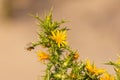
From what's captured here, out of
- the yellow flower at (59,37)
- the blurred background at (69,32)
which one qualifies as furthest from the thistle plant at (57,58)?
the blurred background at (69,32)

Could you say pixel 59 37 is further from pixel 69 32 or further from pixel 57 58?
pixel 69 32

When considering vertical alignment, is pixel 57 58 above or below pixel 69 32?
below

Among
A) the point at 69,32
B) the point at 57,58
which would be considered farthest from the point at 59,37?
the point at 69,32

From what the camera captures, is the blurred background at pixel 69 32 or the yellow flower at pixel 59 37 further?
the blurred background at pixel 69 32

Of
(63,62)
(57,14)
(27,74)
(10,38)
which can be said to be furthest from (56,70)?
(57,14)

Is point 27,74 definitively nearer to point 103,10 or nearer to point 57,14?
point 57,14

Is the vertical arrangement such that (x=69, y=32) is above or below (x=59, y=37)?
above

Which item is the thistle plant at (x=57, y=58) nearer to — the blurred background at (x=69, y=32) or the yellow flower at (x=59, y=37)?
the yellow flower at (x=59, y=37)

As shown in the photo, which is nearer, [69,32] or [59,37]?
[59,37]

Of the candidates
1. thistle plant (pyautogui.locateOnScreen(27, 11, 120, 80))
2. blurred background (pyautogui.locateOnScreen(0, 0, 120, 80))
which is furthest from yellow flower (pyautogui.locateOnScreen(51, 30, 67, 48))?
blurred background (pyautogui.locateOnScreen(0, 0, 120, 80))
